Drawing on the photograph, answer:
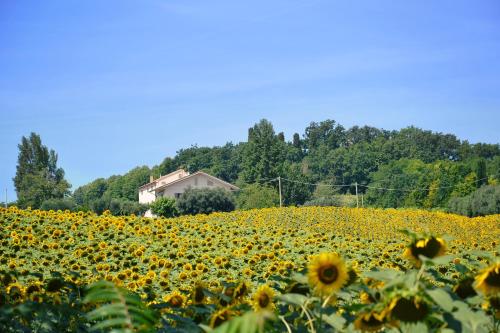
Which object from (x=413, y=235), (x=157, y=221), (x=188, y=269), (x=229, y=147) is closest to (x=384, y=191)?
(x=229, y=147)

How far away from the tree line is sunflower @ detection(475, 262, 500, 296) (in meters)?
39.1

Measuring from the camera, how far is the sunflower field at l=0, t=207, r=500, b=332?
6.64ft

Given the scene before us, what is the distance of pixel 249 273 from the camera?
8.46m

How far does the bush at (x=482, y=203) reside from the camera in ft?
117

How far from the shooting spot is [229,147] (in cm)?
10781

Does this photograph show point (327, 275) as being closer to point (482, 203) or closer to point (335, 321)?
point (335, 321)

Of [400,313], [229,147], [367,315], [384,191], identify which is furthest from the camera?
[229,147]

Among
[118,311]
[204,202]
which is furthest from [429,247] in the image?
[204,202]

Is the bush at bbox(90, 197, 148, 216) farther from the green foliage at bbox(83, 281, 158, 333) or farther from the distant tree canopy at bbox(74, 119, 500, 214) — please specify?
the green foliage at bbox(83, 281, 158, 333)

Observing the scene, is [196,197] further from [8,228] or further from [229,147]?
[229,147]

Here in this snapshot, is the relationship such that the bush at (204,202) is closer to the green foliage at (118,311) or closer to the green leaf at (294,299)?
the green leaf at (294,299)

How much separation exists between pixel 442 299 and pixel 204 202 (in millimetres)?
43644

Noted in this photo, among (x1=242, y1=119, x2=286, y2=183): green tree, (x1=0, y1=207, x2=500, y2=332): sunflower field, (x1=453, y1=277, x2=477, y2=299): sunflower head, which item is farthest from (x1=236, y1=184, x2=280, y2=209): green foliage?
(x1=453, y1=277, x2=477, y2=299): sunflower head

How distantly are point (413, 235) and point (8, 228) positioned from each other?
1066cm
